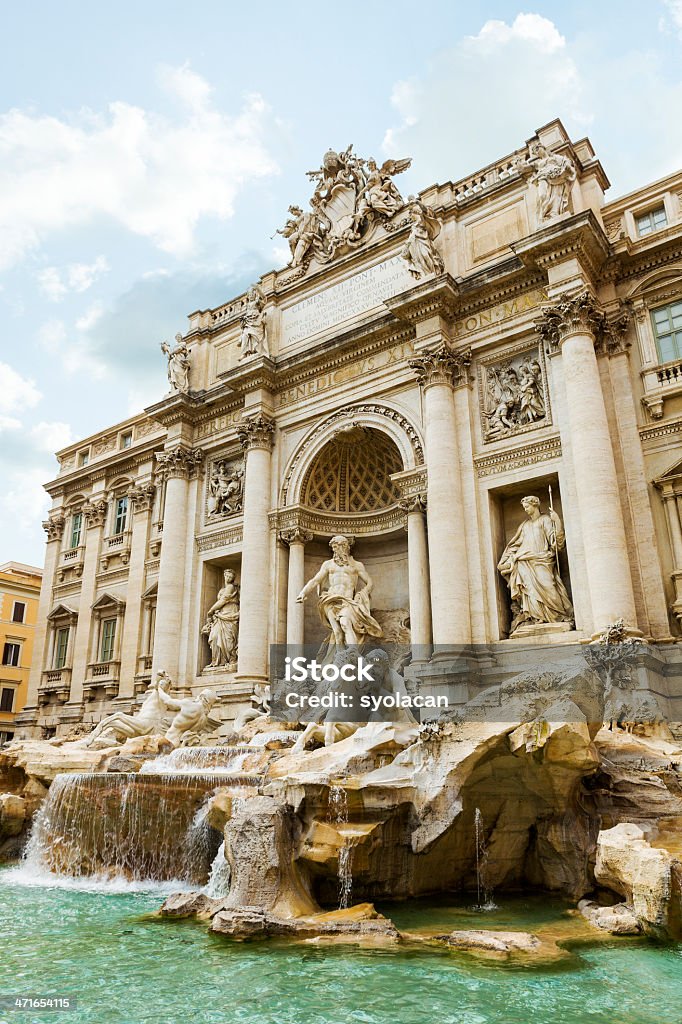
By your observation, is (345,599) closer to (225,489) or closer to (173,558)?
(225,489)

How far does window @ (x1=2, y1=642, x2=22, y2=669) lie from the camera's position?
39.1m

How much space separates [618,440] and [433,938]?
36.2 feet

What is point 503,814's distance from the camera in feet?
31.6

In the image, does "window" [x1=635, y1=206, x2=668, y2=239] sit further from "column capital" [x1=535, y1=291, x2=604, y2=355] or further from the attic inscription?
the attic inscription

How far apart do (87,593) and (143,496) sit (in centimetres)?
413

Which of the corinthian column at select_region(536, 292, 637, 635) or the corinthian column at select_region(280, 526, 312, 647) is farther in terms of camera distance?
the corinthian column at select_region(280, 526, 312, 647)

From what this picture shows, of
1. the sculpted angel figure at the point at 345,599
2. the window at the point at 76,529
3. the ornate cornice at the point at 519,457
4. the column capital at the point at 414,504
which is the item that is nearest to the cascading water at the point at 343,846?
the sculpted angel figure at the point at 345,599

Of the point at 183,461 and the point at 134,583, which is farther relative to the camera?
the point at 134,583

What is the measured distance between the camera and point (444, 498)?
645 inches

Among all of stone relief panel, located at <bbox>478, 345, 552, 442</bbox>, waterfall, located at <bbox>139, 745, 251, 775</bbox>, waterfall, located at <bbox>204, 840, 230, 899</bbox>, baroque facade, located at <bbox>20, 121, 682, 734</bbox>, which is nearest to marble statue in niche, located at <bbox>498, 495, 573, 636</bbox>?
baroque facade, located at <bbox>20, 121, 682, 734</bbox>

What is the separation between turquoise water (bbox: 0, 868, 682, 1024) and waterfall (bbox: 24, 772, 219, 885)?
2.35m

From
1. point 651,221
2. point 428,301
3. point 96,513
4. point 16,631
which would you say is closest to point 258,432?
point 428,301

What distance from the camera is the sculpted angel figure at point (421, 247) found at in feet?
59.4

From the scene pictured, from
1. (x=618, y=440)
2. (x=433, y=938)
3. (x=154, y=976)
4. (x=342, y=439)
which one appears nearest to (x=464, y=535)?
(x=618, y=440)
